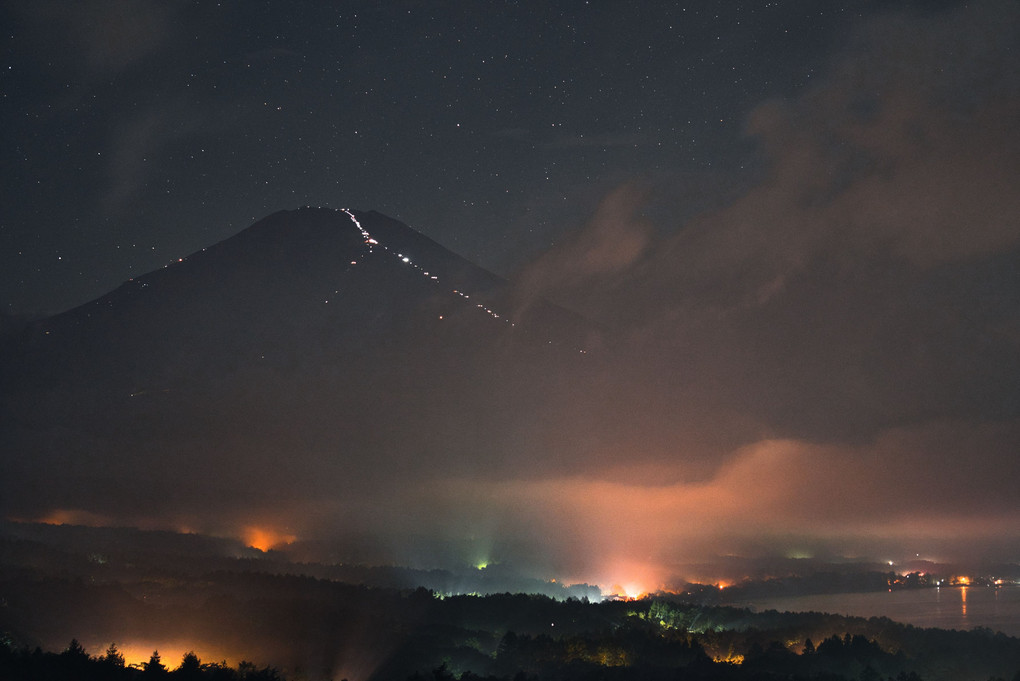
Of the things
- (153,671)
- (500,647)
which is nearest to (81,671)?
(153,671)

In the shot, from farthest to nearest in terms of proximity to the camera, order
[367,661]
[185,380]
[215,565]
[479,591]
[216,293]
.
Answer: [216,293] → [185,380] → [479,591] → [215,565] → [367,661]

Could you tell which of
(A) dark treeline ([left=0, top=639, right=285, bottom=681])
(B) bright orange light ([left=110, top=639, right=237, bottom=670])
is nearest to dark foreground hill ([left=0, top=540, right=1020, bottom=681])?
(B) bright orange light ([left=110, top=639, right=237, bottom=670])

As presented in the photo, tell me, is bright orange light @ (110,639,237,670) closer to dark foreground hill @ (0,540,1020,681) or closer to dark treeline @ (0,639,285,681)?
dark foreground hill @ (0,540,1020,681)

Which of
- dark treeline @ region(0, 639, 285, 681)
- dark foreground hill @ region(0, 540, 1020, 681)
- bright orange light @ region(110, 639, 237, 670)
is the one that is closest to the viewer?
dark treeline @ region(0, 639, 285, 681)

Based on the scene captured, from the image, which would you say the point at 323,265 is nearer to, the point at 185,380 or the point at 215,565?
the point at 185,380

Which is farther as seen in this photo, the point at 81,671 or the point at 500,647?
the point at 500,647

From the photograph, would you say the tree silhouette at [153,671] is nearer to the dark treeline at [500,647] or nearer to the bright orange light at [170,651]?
the dark treeline at [500,647]

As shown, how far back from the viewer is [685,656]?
60625 mm

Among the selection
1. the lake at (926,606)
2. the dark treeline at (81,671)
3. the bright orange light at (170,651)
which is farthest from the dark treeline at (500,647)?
the lake at (926,606)

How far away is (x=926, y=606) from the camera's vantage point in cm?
13412

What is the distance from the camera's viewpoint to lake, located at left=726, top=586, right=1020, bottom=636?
106 m

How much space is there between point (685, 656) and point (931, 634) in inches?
983

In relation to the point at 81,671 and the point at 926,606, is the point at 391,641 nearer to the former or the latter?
the point at 81,671

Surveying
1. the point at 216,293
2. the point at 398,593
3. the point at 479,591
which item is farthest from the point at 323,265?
the point at 398,593
